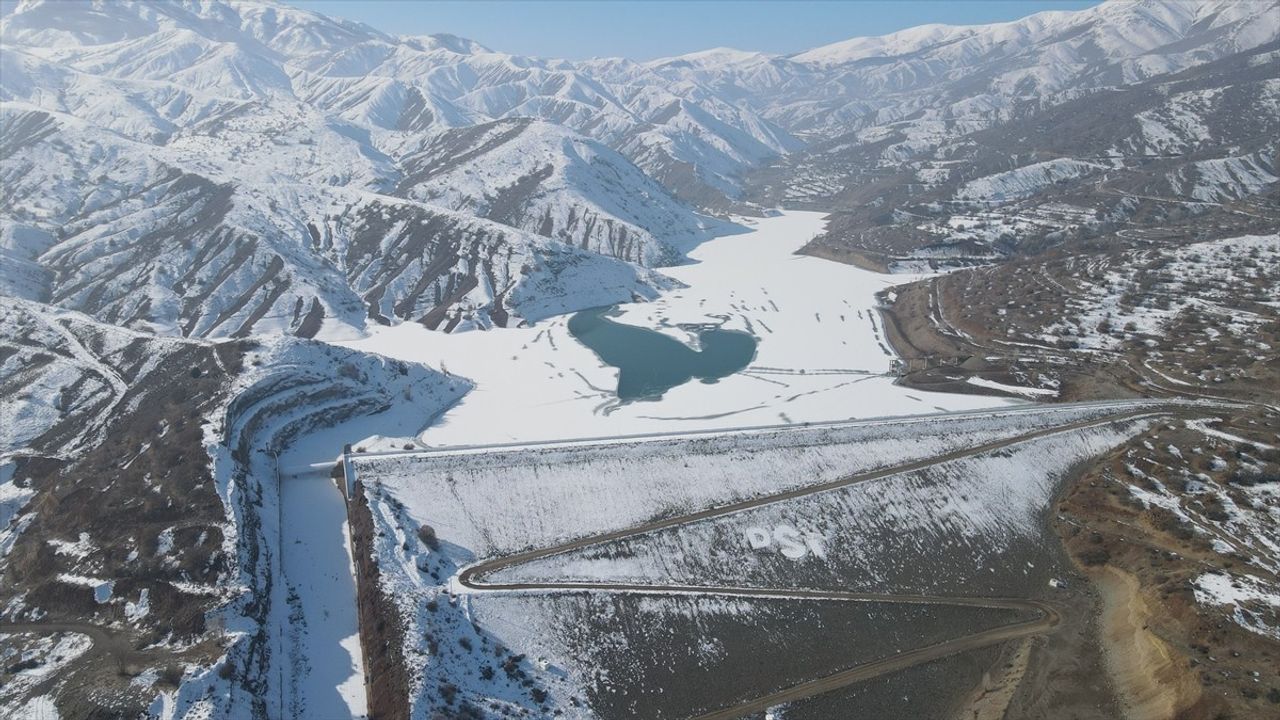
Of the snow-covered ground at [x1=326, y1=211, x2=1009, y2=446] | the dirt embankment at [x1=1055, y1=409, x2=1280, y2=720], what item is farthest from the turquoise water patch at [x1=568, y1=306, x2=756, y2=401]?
the dirt embankment at [x1=1055, y1=409, x2=1280, y2=720]

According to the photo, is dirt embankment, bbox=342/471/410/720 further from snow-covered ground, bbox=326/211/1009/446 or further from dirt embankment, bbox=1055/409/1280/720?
dirt embankment, bbox=1055/409/1280/720

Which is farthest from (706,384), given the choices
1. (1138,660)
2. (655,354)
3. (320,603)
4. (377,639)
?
(377,639)

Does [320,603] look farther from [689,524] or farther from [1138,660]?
[1138,660]

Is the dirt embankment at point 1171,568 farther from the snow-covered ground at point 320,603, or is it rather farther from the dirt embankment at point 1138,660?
the snow-covered ground at point 320,603

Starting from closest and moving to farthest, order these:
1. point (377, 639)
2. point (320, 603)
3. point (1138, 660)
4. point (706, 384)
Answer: point (1138, 660) < point (377, 639) < point (320, 603) < point (706, 384)

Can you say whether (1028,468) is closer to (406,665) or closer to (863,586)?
(863,586)

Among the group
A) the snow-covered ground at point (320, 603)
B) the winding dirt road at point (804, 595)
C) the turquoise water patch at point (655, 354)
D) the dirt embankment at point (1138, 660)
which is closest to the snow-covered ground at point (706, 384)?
the turquoise water patch at point (655, 354)
